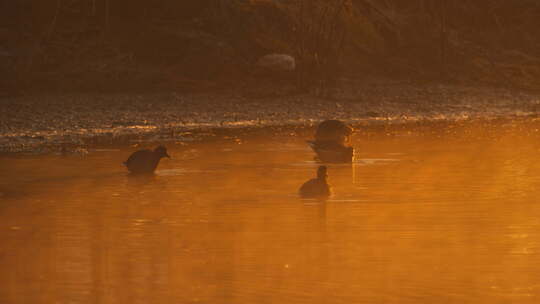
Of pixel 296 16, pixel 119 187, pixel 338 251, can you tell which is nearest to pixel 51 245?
pixel 338 251

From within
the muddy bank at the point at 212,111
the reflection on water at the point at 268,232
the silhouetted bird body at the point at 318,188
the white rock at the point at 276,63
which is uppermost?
the white rock at the point at 276,63

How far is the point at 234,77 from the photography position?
30359 mm

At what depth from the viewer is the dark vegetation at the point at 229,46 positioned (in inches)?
1158

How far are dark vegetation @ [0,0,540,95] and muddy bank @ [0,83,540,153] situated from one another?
54.9 inches

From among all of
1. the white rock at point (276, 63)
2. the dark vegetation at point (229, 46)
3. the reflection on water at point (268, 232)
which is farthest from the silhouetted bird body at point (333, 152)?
the white rock at point (276, 63)

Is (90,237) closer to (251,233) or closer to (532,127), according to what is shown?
(251,233)

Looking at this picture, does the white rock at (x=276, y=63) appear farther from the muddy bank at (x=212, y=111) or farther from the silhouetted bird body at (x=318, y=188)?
the silhouetted bird body at (x=318, y=188)

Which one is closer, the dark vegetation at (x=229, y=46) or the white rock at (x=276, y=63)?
the dark vegetation at (x=229, y=46)

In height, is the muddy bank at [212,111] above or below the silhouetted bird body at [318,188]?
above

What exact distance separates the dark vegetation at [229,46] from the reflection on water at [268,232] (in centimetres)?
1366

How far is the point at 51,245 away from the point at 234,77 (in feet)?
70.5

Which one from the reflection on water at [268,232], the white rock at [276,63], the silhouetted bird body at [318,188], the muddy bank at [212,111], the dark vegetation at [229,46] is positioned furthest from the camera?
the white rock at [276,63]

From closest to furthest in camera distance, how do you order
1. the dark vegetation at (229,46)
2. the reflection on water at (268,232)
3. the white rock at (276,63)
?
the reflection on water at (268,232) < the dark vegetation at (229,46) < the white rock at (276,63)

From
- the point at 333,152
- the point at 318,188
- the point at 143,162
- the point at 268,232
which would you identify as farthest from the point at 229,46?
the point at 268,232
